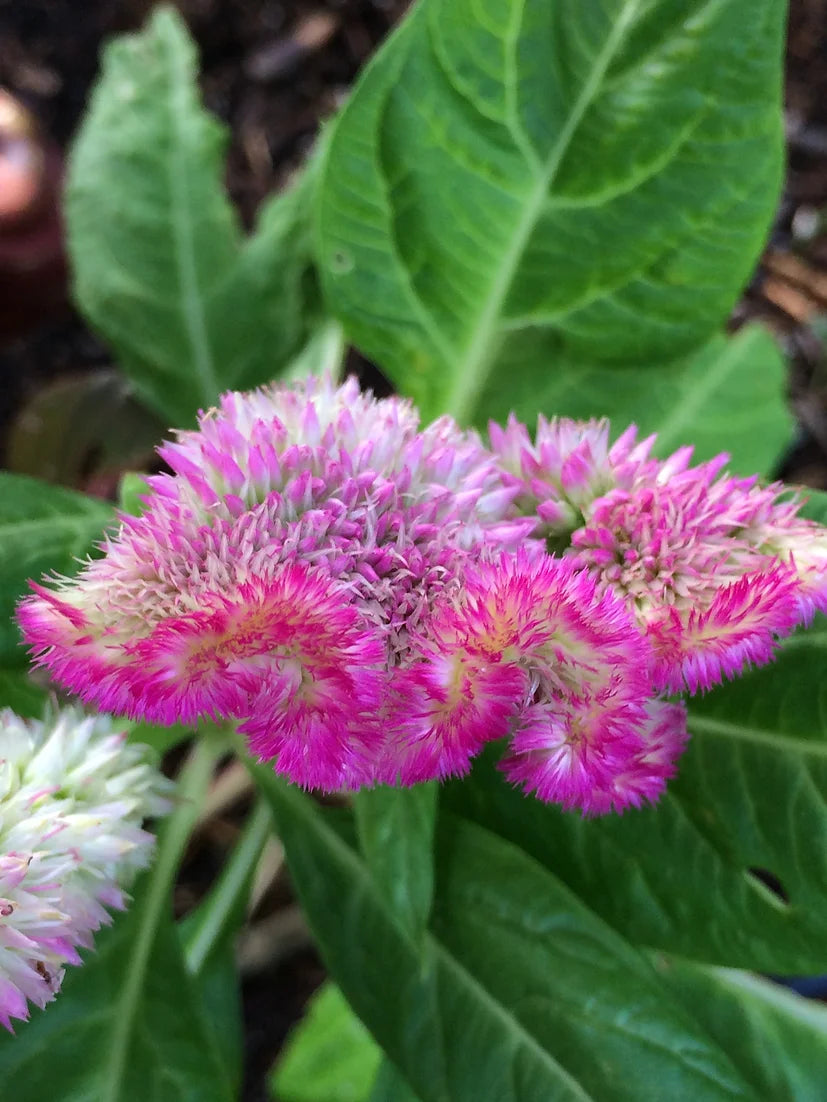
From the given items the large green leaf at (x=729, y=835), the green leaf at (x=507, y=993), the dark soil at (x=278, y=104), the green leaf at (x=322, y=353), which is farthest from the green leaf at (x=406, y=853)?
the dark soil at (x=278, y=104)

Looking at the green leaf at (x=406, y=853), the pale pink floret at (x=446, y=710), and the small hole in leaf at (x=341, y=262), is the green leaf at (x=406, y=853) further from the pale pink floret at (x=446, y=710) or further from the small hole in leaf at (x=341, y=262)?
the small hole in leaf at (x=341, y=262)

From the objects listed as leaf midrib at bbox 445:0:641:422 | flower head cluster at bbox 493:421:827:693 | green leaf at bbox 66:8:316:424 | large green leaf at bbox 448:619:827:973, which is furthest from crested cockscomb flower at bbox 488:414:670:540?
green leaf at bbox 66:8:316:424

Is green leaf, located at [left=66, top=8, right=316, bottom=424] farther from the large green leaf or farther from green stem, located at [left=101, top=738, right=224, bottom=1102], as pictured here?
the large green leaf

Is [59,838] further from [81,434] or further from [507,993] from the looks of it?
[81,434]

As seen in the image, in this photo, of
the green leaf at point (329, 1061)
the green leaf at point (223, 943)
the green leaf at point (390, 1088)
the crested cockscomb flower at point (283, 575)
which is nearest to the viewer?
the crested cockscomb flower at point (283, 575)

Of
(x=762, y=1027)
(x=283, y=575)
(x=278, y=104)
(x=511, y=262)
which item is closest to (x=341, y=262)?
(x=511, y=262)

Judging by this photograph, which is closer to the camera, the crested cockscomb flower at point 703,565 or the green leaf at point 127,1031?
the crested cockscomb flower at point 703,565
